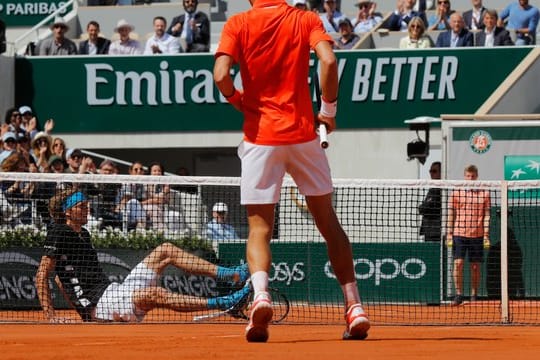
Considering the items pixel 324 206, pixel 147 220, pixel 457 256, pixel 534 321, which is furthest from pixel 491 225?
pixel 324 206

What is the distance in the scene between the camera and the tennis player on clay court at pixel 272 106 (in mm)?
8062

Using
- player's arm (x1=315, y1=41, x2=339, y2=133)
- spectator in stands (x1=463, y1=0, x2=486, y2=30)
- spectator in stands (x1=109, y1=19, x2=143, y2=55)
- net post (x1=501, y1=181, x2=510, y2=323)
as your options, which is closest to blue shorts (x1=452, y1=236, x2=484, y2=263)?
net post (x1=501, y1=181, x2=510, y2=323)

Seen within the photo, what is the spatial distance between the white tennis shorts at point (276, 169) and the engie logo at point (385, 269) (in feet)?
21.1

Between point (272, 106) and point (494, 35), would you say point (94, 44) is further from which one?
point (272, 106)

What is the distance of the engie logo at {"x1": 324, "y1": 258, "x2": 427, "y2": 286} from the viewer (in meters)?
14.5

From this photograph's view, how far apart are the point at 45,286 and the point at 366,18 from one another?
1207 cm

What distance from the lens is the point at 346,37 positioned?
22.2 meters

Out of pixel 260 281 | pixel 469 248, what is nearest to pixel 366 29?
pixel 469 248

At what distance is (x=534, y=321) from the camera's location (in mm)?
12734

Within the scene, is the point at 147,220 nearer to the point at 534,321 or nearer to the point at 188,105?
the point at 534,321

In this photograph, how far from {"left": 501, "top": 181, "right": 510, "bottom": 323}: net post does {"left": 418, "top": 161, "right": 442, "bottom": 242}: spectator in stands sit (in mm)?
991

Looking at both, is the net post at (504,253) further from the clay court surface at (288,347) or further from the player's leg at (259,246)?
the player's leg at (259,246)

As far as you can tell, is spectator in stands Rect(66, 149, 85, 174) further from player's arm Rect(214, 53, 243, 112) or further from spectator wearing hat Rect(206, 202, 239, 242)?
player's arm Rect(214, 53, 243, 112)

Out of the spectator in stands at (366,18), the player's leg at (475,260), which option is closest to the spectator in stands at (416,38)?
the spectator in stands at (366,18)
